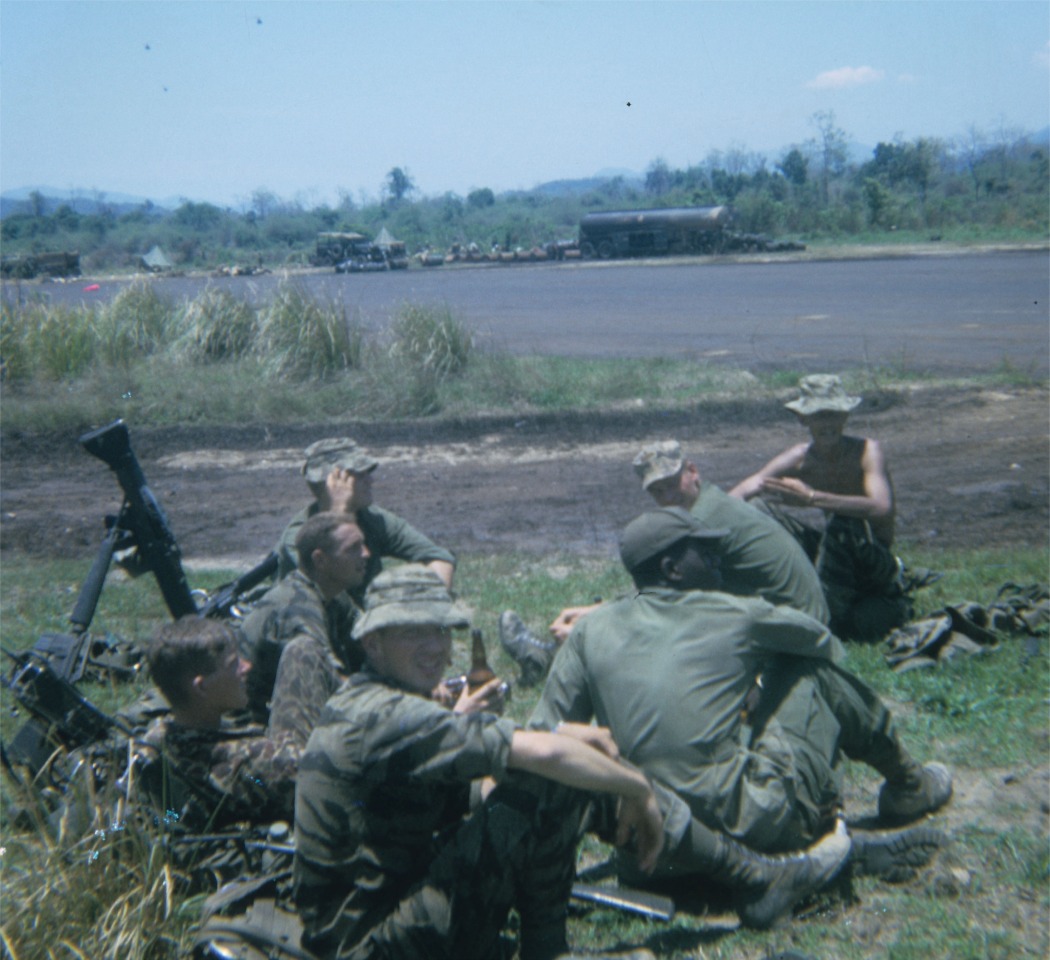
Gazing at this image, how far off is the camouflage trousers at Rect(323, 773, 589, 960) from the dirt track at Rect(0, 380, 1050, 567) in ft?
17.7

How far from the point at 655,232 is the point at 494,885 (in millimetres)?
46347

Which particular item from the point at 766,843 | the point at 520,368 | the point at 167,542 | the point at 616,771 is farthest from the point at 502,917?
the point at 520,368

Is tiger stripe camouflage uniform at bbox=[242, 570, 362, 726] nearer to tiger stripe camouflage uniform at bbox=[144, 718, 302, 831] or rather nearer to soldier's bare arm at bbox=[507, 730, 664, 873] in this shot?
tiger stripe camouflage uniform at bbox=[144, 718, 302, 831]

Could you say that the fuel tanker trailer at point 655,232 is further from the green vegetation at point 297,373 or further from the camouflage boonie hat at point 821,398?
the camouflage boonie hat at point 821,398

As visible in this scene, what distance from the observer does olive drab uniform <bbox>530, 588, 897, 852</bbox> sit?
3611 mm

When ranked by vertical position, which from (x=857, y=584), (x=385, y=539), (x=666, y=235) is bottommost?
(x=666, y=235)

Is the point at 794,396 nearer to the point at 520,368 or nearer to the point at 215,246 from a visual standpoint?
the point at 520,368

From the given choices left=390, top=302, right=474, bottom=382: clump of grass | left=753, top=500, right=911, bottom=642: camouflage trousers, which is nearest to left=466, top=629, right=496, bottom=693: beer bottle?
left=753, top=500, right=911, bottom=642: camouflage trousers

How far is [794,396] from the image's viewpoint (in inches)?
515

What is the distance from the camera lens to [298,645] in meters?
4.12

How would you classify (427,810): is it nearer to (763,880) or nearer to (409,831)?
(409,831)

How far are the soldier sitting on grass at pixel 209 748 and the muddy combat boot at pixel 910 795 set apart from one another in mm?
2105

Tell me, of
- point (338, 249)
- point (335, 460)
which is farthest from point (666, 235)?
point (335, 460)

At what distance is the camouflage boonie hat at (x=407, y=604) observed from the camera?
3.10m
